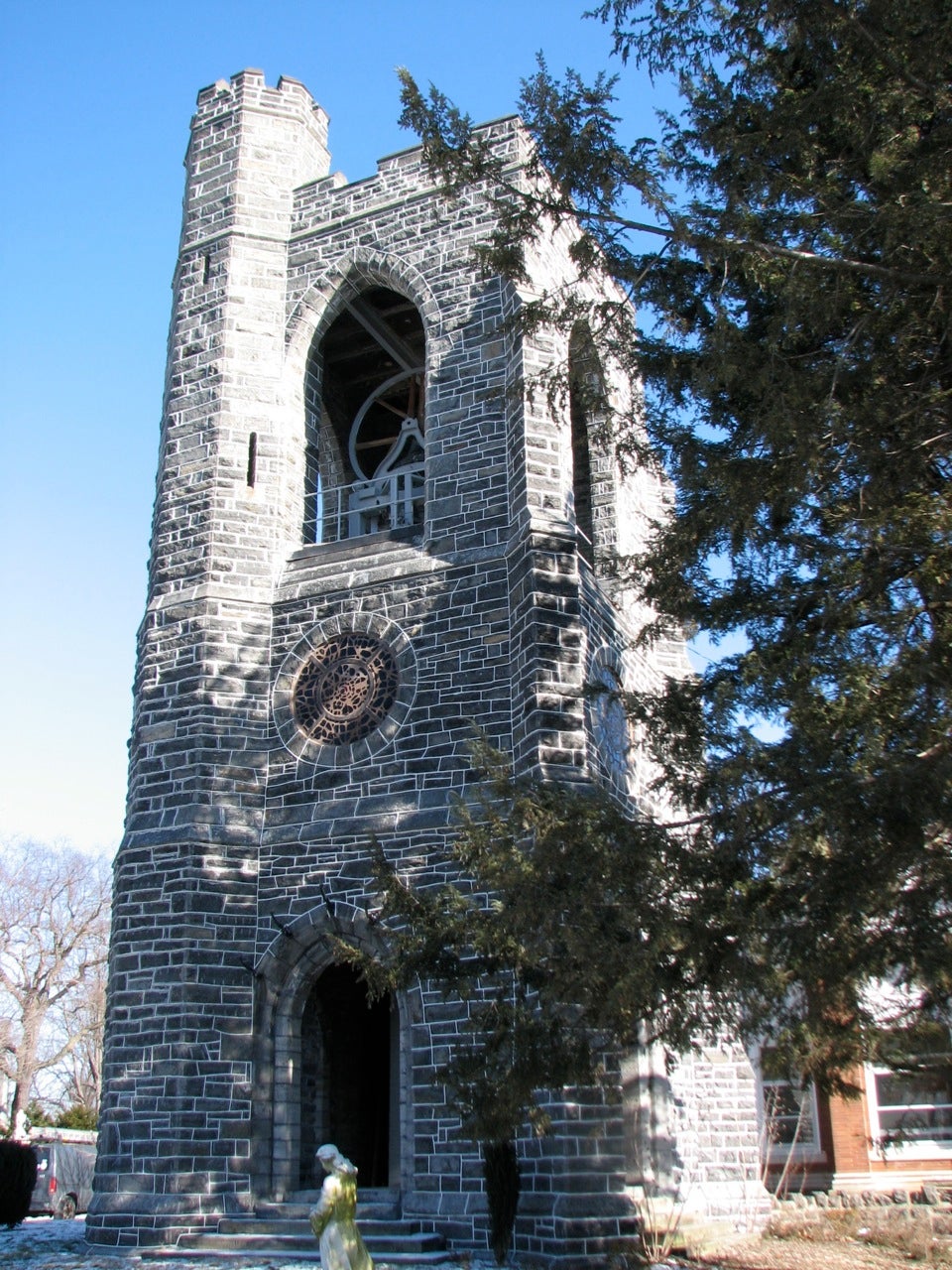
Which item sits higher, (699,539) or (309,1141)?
(699,539)

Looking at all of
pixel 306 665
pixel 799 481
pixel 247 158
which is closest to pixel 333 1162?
pixel 799 481

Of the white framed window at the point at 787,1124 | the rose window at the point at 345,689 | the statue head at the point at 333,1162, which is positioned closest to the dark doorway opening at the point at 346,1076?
the rose window at the point at 345,689

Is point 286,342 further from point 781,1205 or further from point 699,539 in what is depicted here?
point 781,1205

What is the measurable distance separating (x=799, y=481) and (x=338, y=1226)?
5.49 metres

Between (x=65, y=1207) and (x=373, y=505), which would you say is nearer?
(x=373, y=505)

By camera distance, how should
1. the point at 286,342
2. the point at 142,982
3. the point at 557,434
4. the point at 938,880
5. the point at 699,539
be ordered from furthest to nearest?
1. the point at 286,342
2. the point at 557,434
3. the point at 142,982
4. the point at 699,539
5. the point at 938,880

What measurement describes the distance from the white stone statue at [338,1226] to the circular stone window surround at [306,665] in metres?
5.75

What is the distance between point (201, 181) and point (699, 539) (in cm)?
1016

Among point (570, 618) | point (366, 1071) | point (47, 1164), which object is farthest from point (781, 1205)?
point (47, 1164)

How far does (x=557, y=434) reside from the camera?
45.9 ft

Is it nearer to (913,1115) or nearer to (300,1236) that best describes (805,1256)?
(300,1236)

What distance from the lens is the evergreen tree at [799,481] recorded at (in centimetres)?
773

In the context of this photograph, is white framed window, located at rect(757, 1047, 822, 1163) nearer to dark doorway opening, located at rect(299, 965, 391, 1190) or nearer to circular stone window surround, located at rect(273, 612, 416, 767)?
dark doorway opening, located at rect(299, 965, 391, 1190)

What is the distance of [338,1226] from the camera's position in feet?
26.3
